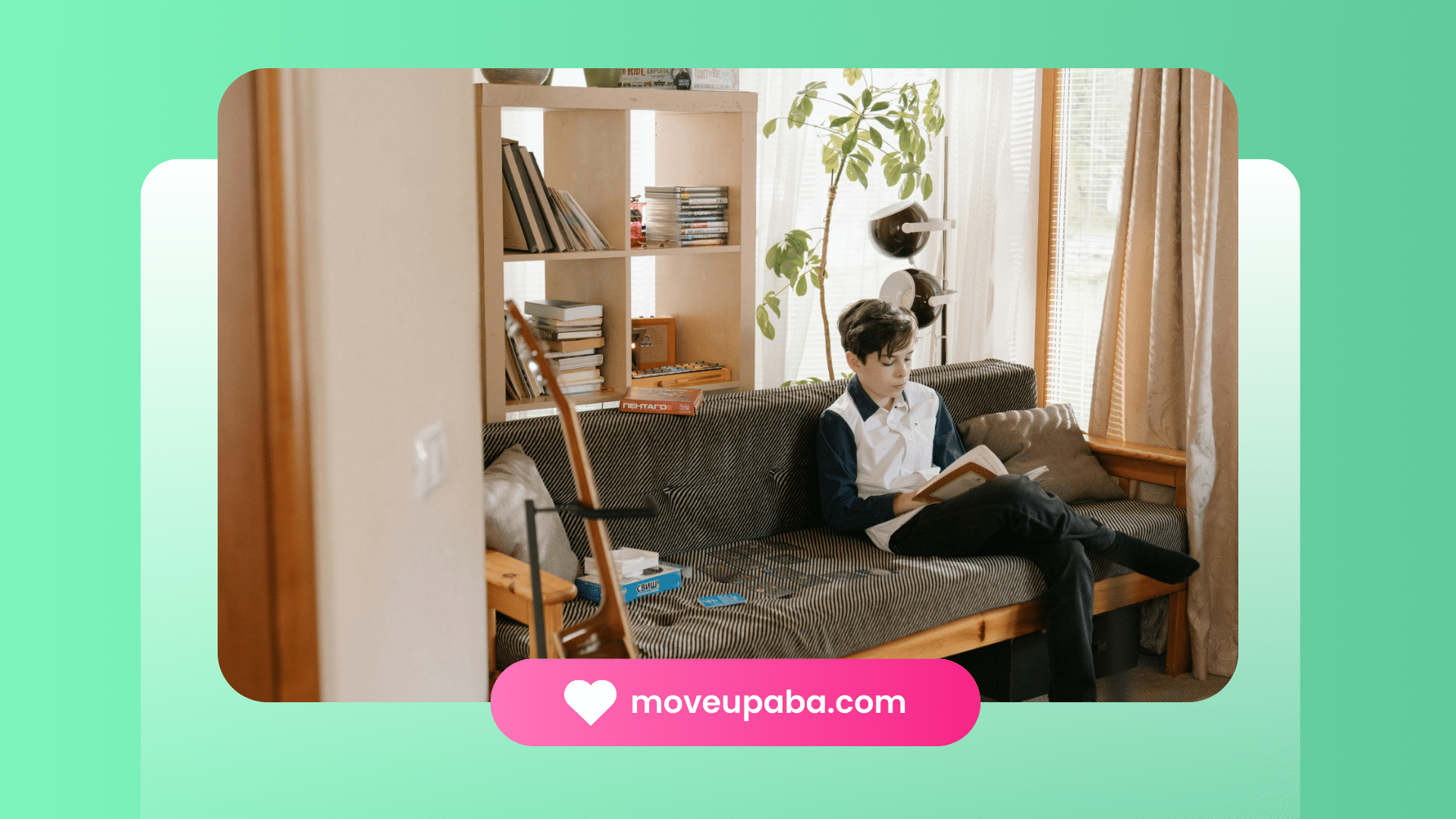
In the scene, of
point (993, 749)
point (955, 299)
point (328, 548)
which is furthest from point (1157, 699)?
point (328, 548)

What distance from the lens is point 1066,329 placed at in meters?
1.46

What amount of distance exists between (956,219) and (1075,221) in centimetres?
15

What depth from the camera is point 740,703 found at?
137 cm

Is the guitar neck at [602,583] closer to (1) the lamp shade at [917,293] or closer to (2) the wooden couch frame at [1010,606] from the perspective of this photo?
(2) the wooden couch frame at [1010,606]

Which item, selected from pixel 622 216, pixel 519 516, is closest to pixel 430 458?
pixel 519 516

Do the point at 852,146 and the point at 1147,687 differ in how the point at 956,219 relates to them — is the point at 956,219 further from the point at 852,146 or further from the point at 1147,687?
the point at 1147,687

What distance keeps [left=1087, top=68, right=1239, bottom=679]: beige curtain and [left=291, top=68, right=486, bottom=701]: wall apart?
0.79m

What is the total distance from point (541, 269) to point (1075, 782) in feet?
2.93

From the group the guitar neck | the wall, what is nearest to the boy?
the guitar neck

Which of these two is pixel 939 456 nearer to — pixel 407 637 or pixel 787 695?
pixel 787 695

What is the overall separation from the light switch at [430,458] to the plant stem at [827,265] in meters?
0.46

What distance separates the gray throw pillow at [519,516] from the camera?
1293 mm

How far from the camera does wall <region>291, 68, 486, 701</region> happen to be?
1239 millimetres

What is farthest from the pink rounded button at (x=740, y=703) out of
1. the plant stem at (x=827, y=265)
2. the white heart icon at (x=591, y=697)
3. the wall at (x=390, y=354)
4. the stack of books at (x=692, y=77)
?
the stack of books at (x=692, y=77)
